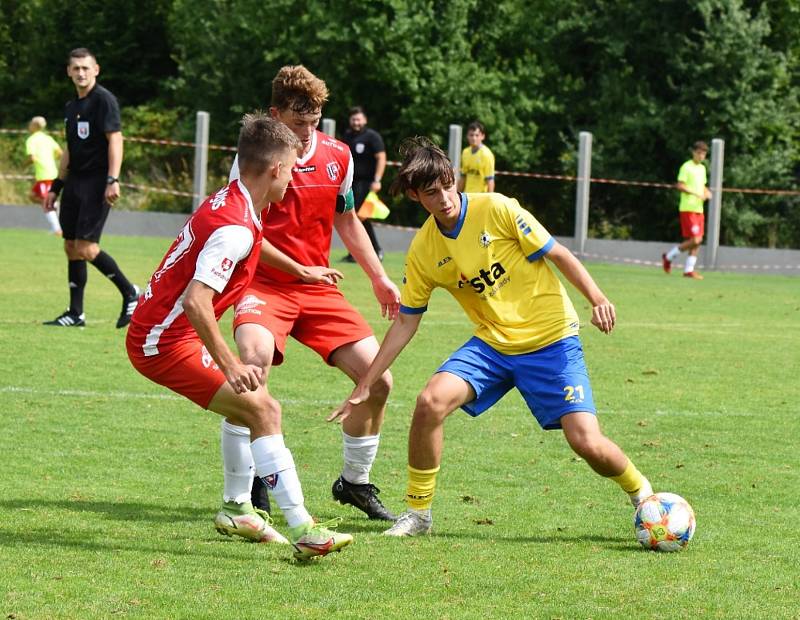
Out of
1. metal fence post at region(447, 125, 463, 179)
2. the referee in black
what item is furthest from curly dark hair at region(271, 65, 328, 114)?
metal fence post at region(447, 125, 463, 179)

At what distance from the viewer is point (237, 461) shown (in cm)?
593

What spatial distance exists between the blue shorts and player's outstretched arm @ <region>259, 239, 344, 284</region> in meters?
0.76

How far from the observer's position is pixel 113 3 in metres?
42.8

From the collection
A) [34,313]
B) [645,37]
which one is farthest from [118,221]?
[34,313]

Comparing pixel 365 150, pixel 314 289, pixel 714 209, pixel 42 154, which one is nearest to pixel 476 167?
pixel 365 150

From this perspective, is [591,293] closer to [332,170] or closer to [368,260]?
[368,260]

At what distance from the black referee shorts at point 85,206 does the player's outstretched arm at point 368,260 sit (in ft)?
17.4

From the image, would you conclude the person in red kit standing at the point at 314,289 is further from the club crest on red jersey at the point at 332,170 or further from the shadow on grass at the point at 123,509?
the shadow on grass at the point at 123,509

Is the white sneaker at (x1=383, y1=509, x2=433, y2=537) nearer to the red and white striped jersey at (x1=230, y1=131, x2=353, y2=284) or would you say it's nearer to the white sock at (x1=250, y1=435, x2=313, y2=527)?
the white sock at (x1=250, y1=435, x2=313, y2=527)

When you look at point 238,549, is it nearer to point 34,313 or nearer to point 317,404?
point 317,404

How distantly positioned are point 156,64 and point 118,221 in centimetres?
1665

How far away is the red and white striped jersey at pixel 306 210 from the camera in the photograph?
6.61 metres

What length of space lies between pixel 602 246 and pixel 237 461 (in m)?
21.0

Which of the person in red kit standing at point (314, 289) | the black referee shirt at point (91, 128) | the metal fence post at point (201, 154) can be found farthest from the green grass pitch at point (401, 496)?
the metal fence post at point (201, 154)
